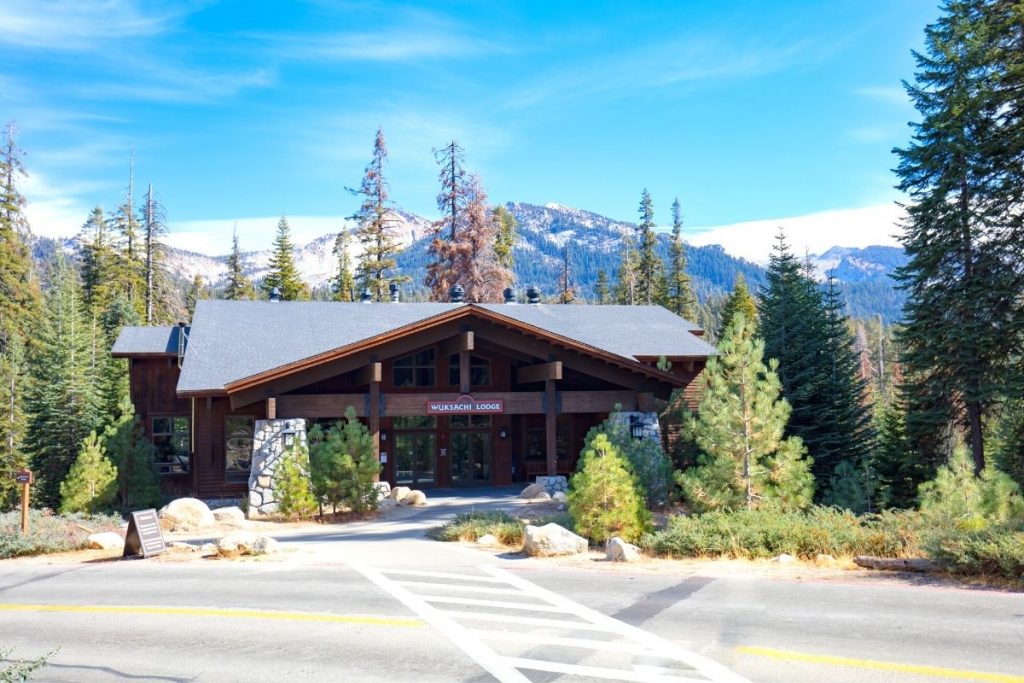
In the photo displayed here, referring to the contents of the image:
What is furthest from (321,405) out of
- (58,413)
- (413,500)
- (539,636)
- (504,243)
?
(504,243)

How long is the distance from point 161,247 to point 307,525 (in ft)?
137

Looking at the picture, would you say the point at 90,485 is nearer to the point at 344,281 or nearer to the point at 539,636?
the point at 539,636

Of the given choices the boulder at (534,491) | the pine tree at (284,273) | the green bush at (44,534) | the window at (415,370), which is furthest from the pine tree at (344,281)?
the green bush at (44,534)

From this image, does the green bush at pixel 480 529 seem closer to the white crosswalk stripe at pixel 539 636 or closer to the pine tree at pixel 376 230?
the white crosswalk stripe at pixel 539 636

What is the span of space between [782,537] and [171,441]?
2071 centimetres

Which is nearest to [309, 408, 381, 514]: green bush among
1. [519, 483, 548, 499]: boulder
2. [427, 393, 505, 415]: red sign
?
[427, 393, 505, 415]: red sign

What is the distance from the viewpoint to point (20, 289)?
44969mm

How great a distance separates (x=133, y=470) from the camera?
25406 mm

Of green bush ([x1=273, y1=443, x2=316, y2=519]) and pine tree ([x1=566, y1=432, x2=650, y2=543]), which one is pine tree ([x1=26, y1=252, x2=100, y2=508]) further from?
pine tree ([x1=566, y1=432, x2=650, y2=543])

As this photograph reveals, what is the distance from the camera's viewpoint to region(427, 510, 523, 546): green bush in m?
16.2

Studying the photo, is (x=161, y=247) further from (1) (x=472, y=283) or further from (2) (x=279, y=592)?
(2) (x=279, y=592)

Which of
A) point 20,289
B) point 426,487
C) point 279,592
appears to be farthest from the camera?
point 20,289

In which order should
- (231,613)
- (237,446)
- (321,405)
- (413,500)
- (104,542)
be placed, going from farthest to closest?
(237,446)
(413,500)
(321,405)
(104,542)
(231,613)

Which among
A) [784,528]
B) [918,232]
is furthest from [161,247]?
[784,528]
